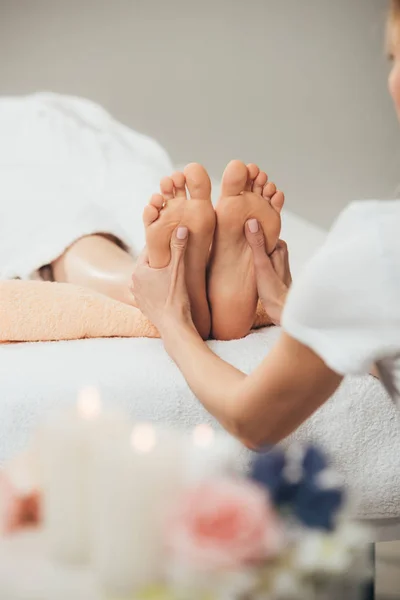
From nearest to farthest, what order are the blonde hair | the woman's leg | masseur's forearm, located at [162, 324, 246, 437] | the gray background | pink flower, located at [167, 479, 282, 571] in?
1. pink flower, located at [167, 479, 282, 571]
2. the blonde hair
3. masseur's forearm, located at [162, 324, 246, 437]
4. the woman's leg
5. the gray background

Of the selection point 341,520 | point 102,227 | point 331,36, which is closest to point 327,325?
point 341,520

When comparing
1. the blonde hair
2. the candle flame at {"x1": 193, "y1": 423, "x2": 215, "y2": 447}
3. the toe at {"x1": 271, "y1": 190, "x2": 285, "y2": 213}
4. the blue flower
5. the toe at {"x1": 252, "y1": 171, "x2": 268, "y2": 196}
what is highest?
the blonde hair

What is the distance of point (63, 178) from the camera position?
1.94 m

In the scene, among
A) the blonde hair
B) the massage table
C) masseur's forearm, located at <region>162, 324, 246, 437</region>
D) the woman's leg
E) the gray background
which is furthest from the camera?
the gray background

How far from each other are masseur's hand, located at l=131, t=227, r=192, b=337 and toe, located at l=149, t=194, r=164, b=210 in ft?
0.14

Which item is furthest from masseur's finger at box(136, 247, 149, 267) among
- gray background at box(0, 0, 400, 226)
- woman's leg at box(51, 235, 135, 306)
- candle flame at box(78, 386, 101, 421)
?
gray background at box(0, 0, 400, 226)

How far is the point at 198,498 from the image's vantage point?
28cm

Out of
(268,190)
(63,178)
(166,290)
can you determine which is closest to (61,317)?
(166,290)

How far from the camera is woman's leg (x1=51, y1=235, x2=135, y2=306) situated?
1.24 meters

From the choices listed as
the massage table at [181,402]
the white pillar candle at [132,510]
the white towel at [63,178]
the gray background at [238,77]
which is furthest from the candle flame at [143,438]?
the gray background at [238,77]

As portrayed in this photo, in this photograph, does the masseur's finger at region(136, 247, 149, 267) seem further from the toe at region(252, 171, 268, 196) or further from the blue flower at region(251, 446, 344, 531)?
the blue flower at region(251, 446, 344, 531)

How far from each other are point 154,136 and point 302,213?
648mm

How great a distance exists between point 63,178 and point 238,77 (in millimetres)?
1143

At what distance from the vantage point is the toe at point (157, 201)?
1014mm
